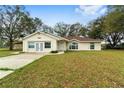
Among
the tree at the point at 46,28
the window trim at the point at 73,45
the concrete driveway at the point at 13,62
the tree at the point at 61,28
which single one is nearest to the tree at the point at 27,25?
the tree at the point at 46,28

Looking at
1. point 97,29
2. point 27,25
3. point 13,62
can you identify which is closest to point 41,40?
point 27,25

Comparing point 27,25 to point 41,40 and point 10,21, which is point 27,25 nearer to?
point 10,21

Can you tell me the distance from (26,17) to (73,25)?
14.1 metres

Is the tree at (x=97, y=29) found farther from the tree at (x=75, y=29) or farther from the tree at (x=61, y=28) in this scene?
the tree at (x=61, y=28)

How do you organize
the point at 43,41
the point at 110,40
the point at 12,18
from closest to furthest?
1. the point at 43,41
2. the point at 12,18
3. the point at 110,40

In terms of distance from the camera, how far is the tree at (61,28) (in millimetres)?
52406

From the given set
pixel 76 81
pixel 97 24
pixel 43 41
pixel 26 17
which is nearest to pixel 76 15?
pixel 97 24

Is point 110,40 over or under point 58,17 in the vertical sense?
under

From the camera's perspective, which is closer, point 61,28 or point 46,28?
point 46,28

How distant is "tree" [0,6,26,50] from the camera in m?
41.2

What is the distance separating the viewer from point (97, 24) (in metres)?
46.3

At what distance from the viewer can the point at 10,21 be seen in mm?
41688

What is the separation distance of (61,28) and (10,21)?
14629 mm
